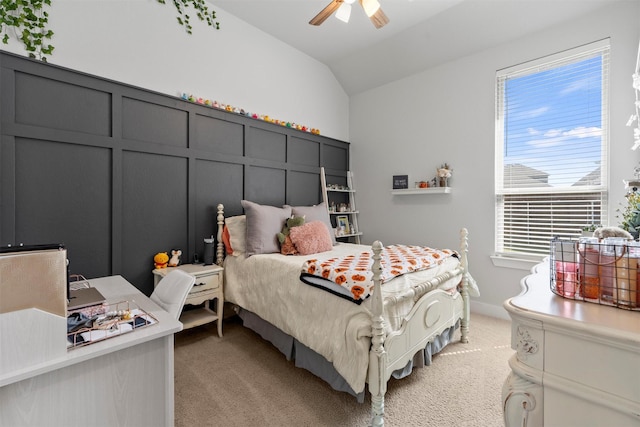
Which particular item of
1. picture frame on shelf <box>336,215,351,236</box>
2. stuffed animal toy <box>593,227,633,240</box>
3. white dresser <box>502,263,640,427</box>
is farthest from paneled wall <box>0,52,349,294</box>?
stuffed animal toy <box>593,227,633,240</box>

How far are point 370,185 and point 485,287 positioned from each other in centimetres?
199

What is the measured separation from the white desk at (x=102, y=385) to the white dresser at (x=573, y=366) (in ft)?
4.15

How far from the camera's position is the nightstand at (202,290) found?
7.99 feet

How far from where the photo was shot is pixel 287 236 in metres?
2.77

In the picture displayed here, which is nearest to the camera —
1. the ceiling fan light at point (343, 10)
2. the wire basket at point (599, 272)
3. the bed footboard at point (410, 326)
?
the wire basket at point (599, 272)

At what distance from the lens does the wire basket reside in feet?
2.60

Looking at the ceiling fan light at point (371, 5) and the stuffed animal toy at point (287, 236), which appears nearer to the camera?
the ceiling fan light at point (371, 5)

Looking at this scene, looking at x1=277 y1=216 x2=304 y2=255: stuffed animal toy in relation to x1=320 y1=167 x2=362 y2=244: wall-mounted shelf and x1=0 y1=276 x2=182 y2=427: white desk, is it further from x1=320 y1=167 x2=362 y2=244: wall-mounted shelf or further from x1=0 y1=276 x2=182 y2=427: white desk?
x1=0 y1=276 x2=182 y2=427: white desk

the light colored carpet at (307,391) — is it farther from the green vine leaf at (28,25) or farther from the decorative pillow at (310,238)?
the green vine leaf at (28,25)

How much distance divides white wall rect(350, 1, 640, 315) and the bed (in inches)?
38.5

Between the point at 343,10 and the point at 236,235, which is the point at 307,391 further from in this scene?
the point at 343,10

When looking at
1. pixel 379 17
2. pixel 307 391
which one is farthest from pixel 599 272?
pixel 379 17

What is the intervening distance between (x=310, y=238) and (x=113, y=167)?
1764mm

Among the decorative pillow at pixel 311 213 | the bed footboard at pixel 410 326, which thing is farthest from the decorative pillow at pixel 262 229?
the bed footboard at pixel 410 326
